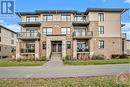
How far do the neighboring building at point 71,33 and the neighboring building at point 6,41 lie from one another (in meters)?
16.1

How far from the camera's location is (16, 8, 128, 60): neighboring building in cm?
4112

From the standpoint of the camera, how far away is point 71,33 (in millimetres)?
42562

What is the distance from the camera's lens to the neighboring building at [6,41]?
188 ft

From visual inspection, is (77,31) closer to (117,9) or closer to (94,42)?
(94,42)

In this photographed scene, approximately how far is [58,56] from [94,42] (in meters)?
7.32

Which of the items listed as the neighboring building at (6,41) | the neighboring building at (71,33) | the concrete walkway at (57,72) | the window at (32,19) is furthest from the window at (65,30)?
the concrete walkway at (57,72)

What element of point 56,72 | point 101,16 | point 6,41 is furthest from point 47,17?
point 56,72

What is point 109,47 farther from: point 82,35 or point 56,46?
point 56,46

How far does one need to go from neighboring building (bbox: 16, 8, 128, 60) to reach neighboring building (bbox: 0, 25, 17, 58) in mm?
16077

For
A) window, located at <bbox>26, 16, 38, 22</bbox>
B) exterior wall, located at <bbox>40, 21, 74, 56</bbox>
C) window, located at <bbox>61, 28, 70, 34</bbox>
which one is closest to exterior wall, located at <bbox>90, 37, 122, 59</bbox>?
exterior wall, located at <bbox>40, 21, 74, 56</bbox>

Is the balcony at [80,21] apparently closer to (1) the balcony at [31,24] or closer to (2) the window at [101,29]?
(2) the window at [101,29]

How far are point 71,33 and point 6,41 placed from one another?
26.5 meters

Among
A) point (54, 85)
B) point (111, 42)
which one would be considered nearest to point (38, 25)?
point (111, 42)

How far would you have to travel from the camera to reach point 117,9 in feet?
140
